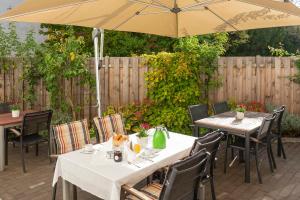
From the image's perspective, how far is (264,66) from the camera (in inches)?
296

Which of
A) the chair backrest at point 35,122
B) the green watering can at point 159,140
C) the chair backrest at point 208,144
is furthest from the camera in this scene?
the chair backrest at point 35,122

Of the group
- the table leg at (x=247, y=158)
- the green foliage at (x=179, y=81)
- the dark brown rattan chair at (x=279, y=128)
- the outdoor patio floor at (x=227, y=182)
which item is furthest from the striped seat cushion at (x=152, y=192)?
the green foliage at (x=179, y=81)

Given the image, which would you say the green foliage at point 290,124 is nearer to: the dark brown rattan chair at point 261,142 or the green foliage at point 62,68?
the dark brown rattan chair at point 261,142

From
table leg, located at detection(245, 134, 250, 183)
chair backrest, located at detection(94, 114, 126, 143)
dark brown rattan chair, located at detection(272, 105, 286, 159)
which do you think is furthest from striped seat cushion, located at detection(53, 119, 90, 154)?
dark brown rattan chair, located at detection(272, 105, 286, 159)

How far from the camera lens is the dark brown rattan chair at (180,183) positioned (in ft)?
9.12

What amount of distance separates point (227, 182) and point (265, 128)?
1007 millimetres

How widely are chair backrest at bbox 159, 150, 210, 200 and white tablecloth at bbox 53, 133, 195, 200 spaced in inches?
Answer: 19.0

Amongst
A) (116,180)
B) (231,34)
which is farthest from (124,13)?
(231,34)

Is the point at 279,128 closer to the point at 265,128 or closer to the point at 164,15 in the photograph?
the point at 265,128

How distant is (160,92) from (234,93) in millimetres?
1752

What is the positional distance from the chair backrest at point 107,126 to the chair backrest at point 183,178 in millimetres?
2005

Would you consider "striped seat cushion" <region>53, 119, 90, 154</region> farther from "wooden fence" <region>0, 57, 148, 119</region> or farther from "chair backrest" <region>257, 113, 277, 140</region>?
"wooden fence" <region>0, 57, 148, 119</region>

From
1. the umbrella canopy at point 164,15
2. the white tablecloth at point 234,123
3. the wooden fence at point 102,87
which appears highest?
the umbrella canopy at point 164,15

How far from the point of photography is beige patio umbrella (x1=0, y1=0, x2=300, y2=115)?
300cm
